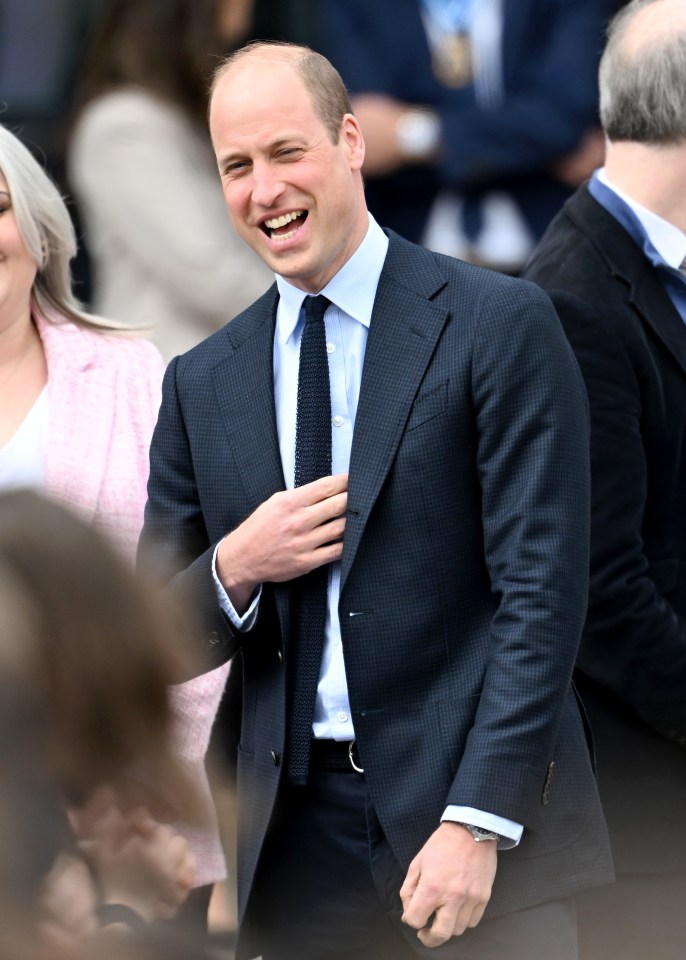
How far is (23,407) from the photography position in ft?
10.7

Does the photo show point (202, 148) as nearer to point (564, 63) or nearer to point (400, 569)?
point (564, 63)

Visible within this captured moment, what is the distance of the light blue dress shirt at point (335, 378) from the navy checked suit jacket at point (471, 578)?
5 cm

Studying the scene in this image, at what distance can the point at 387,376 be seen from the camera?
2.54 metres

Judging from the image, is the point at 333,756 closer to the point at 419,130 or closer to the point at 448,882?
the point at 448,882

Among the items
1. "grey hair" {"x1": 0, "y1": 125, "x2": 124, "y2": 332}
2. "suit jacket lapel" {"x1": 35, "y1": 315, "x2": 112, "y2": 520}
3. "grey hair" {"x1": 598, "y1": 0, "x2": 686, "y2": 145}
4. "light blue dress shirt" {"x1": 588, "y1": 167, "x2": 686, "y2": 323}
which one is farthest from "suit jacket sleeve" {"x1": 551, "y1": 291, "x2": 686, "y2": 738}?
"grey hair" {"x1": 0, "y1": 125, "x2": 124, "y2": 332}

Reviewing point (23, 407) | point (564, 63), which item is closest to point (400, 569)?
point (23, 407)

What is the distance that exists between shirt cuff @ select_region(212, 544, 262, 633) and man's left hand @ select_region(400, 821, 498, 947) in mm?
441

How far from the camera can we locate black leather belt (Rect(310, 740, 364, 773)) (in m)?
2.58

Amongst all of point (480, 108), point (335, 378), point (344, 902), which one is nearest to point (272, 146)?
point (335, 378)

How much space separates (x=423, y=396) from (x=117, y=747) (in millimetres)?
1140

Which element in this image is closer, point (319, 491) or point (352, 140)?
point (319, 491)

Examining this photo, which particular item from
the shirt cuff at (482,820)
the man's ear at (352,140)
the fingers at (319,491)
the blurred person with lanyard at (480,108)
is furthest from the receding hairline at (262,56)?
the blurred person with lanyard at (480,108)

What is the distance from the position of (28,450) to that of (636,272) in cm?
116

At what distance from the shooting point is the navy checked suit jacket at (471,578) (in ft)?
8.04
